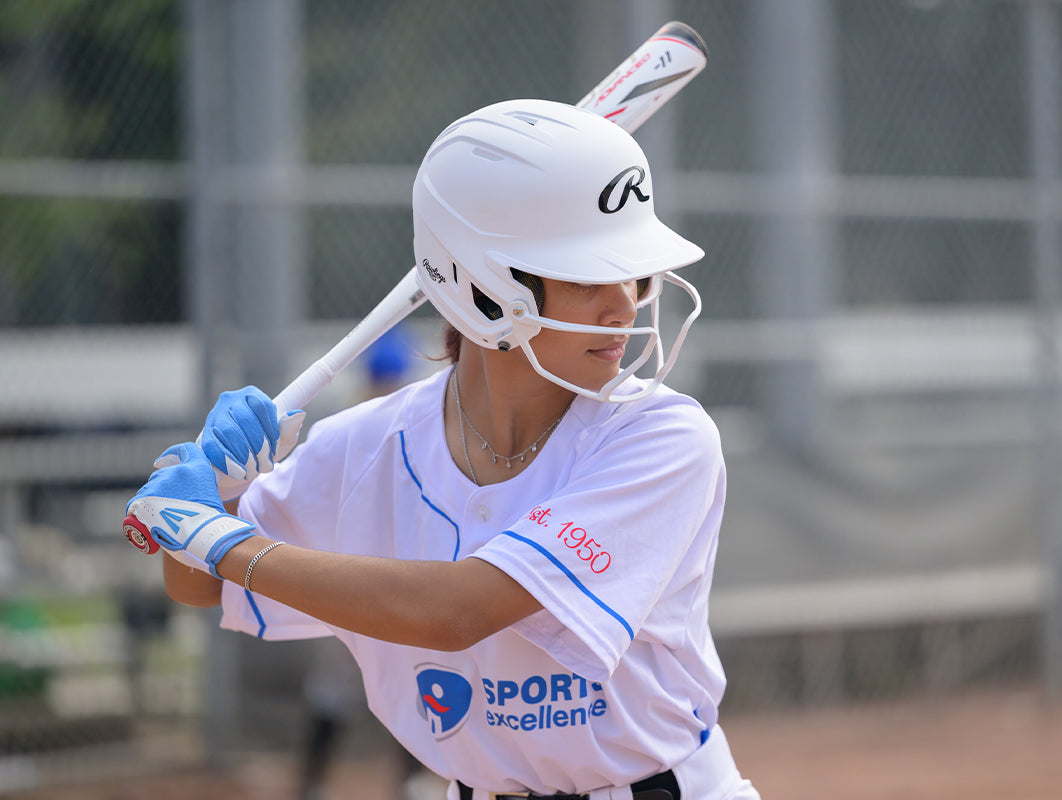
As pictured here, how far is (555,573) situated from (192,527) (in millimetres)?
528

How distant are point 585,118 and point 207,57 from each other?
3637 mm

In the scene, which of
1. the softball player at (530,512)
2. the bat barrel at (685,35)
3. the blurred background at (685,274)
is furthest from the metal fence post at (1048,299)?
the softball player at (530,512)

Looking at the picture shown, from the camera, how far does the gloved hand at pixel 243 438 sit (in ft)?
6.97

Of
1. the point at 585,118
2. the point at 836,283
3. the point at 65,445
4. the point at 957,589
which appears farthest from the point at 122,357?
the point at 585,118

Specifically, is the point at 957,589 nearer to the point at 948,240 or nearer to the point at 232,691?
the point at 948,240

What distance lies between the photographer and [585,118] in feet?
6.57

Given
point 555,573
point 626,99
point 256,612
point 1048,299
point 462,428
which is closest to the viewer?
point 555,573

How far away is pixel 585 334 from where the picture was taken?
77.7 inches

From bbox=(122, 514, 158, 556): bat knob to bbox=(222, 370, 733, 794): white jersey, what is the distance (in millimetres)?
304

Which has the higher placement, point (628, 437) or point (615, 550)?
point (628, 437)

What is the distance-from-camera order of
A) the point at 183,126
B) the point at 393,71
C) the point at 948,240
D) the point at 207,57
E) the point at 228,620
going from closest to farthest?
the point at 228,620 → the point at 207,57 → the point at 183,126 → the point at 393,71 → the point at 948,240

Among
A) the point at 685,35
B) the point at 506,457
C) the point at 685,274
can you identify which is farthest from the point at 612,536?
the point at 685,274

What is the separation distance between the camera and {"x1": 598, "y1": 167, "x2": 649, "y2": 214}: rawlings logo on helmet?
6.44 feet

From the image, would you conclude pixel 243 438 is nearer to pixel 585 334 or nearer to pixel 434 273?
pixel 434 273
